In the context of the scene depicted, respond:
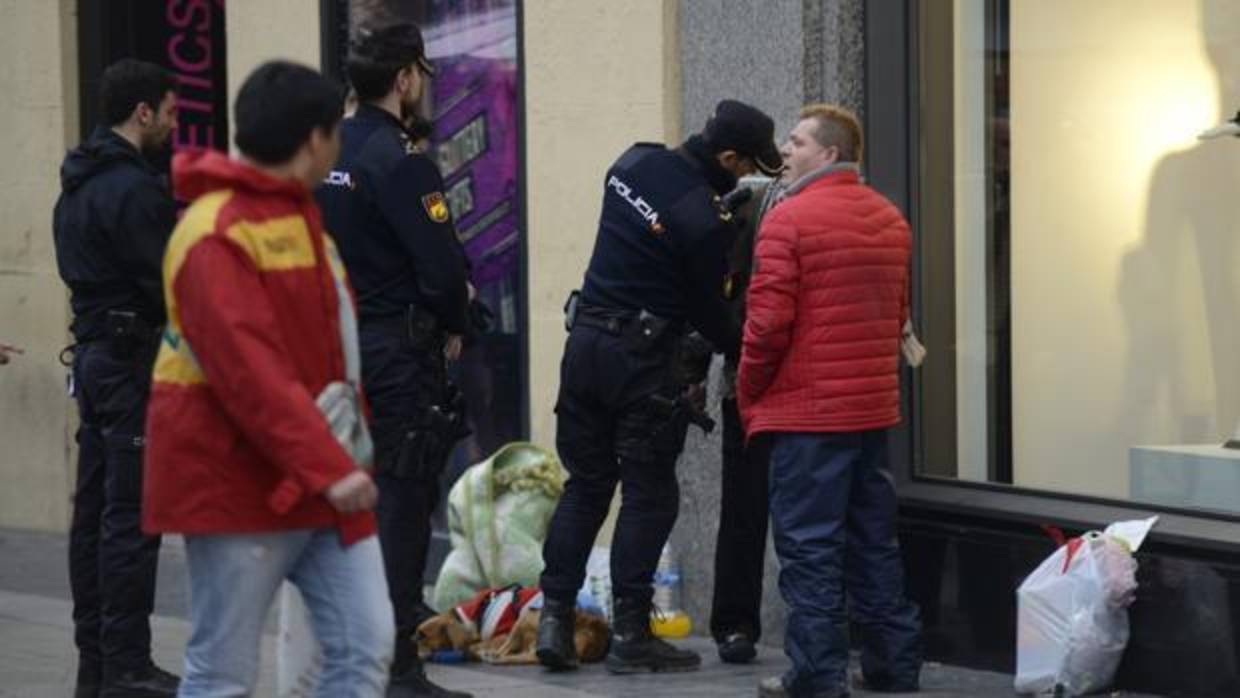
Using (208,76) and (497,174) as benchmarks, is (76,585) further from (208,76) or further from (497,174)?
(208,76)

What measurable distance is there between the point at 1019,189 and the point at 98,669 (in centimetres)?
337

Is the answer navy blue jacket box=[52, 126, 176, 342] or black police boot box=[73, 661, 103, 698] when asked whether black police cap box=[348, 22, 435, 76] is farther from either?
black police boot box=[73, 661, 103, 698]

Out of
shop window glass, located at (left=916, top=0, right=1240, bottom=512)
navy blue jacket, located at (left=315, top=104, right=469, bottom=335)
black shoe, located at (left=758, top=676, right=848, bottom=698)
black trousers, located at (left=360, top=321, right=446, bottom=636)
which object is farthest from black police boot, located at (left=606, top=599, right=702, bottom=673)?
navy blue jacket, located at (left=315, top=104, right=469, bottom=335)

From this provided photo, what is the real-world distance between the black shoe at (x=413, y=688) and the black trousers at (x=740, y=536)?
126 centimetres

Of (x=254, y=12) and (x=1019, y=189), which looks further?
(x=254, y=12)

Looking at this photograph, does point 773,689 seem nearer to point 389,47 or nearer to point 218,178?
point 389,47

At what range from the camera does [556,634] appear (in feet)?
27.3

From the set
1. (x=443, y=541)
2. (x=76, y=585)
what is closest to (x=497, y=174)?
(x=443, y=541)

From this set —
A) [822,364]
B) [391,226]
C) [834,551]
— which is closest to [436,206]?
[391,226]

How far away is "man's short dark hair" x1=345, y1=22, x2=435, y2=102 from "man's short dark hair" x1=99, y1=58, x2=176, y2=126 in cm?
64

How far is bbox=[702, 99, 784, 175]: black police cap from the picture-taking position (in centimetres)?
808

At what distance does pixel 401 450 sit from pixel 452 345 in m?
0.39

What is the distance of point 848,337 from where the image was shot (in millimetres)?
7504

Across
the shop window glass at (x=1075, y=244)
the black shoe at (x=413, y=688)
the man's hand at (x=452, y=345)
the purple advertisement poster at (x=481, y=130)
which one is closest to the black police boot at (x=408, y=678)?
the black shoe at (x=413, y=688)
